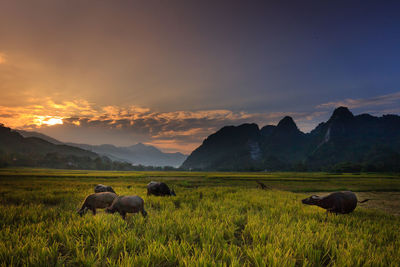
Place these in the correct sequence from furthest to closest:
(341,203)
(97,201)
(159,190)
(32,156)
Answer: (32,156)
(159,190)
(341,203)
(97,201)

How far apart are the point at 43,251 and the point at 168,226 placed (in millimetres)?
2746

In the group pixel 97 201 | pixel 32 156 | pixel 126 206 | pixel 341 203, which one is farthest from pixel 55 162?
pixel 341 203

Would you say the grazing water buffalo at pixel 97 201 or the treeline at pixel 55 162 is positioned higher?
the grazing water buffalo at pixel 97 201

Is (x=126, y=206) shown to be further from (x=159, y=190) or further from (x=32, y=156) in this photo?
(x=32, y=156)

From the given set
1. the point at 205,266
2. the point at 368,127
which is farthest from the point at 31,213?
the point at 368,127

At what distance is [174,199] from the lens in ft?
36.3

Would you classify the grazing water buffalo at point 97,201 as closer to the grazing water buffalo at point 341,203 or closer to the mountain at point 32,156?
the grazing water buffalo at point 341,203

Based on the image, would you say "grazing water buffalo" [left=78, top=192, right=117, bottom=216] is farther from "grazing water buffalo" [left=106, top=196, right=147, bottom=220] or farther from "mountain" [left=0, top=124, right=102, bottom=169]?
"mountain" [left=0, top=124, right=102, bottom=169]

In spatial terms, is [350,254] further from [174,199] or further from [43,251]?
[174,199]

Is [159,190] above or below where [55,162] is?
above

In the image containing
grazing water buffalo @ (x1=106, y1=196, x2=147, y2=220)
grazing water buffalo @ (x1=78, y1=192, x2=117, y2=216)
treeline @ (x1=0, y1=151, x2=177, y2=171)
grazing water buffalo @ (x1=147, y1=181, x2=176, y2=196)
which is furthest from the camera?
treeline @ (x1=0, y1=151, x2=177, y2=171)

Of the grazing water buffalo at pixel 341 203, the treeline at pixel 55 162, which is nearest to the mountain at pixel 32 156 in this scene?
the treeline at pixel 55 162

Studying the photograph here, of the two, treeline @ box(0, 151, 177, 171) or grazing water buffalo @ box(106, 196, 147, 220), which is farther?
treeline @ box(0, 151, 177, 171)

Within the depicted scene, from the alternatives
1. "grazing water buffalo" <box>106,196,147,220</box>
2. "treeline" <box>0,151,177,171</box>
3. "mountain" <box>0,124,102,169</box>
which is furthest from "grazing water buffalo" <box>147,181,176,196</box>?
"treeline" <box>0,151,177,171</box>
